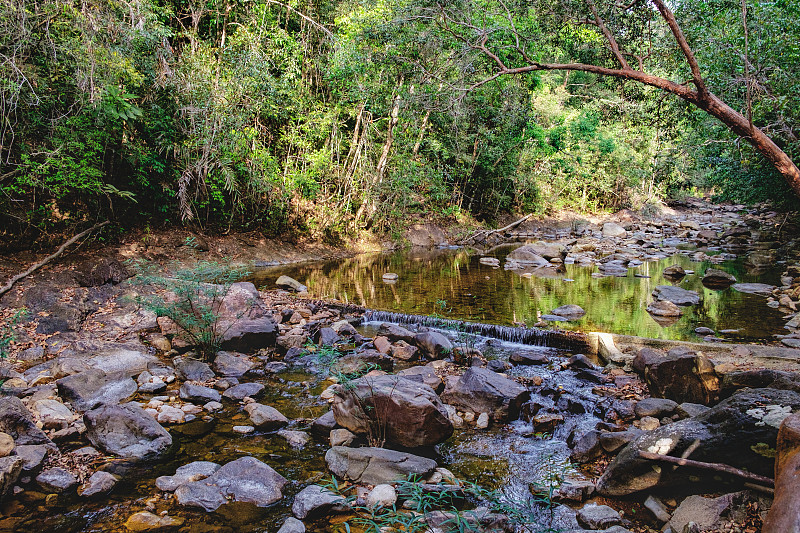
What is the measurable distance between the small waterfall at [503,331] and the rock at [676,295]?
429 centimetres

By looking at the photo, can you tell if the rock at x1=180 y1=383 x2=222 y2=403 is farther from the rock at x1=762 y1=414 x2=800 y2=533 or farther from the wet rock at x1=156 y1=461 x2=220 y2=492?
the rock at x1=762 y1=414 x2=800 y2=533

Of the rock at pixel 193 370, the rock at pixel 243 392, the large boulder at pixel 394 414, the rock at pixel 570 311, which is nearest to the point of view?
the large boulder at pixel 394 414

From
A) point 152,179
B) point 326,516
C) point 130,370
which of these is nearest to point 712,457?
point 326,516

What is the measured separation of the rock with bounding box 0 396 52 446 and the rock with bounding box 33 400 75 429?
463mm

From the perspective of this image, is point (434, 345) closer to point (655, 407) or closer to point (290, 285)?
point (655, 407)

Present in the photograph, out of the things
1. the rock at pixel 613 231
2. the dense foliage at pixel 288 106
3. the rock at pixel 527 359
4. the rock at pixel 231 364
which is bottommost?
the rock at pixel 527 359

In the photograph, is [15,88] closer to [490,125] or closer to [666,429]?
[666,429]

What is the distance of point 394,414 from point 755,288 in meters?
11.7

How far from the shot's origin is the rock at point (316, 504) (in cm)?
327

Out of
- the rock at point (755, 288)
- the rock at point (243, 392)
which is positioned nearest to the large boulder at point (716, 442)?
the rock at point (243, 392)

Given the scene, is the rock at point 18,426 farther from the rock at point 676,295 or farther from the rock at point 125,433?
the rock at point 676,295

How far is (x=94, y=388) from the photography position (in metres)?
5.09

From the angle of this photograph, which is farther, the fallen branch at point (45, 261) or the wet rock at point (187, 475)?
the fallen branch at point (45, 261)

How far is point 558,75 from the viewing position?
3216cm
